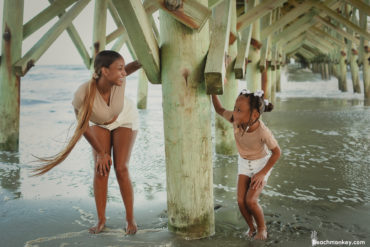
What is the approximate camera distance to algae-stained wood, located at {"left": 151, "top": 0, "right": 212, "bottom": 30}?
7.26 ft

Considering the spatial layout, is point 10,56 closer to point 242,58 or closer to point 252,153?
point 242,58

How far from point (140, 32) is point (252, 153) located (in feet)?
3.44

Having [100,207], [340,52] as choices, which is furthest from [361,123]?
[340,52]

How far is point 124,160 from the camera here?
261 centimetres

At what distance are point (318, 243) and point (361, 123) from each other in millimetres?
5501

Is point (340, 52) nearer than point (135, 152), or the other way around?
point (135, 152)

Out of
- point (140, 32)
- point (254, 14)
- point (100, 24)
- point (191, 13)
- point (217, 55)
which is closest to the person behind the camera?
point (140, 32)

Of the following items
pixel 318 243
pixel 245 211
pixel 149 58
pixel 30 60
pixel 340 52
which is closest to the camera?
pixel 149 58

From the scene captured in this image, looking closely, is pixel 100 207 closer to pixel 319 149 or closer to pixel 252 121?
pixel 252 121

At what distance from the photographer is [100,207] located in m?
2.65

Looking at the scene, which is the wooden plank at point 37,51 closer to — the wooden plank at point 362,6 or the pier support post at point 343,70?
the wooden plank at point 362,6

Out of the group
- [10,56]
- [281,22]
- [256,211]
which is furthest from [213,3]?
[281,22]

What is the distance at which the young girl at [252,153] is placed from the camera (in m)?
2.53

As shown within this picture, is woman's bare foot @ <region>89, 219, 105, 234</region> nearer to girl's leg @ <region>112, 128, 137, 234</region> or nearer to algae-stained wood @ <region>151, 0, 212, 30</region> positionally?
girl's leg @ <region>112, 128, 137, 234</region>
